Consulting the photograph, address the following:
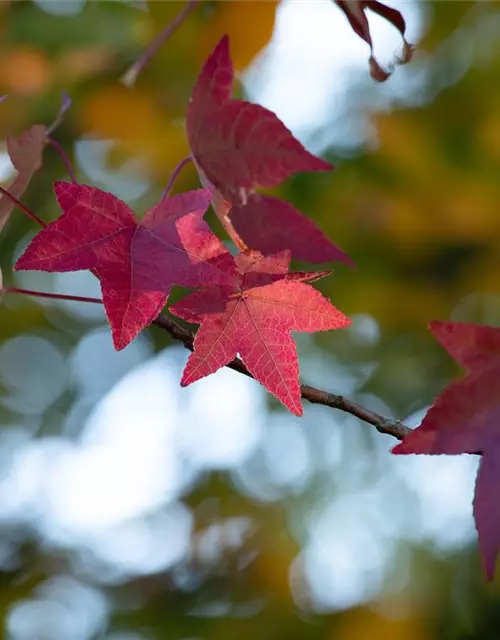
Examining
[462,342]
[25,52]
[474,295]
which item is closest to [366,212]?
[474,295]

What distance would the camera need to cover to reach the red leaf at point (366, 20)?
0.70m

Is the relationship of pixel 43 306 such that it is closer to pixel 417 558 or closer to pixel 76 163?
pixel 76 163

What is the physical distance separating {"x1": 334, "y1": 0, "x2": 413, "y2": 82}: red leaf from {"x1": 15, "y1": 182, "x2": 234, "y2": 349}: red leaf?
22 cm

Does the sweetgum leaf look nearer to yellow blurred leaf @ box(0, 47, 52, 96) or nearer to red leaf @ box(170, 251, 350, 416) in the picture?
red leaf @ box(170, 251, 350, 416)

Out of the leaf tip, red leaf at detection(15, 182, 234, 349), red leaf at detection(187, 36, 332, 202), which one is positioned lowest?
red leaf at detection(15, 182, 234, 349)

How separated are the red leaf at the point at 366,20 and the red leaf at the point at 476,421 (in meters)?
0.29

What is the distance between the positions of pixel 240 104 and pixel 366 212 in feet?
5.36

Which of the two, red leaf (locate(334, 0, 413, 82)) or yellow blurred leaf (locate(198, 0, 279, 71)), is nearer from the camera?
red leaf (locate(334, 0, 413, 82))

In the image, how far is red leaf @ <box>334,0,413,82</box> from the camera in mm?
700

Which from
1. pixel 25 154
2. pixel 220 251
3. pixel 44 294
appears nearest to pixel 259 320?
pixel 220 251

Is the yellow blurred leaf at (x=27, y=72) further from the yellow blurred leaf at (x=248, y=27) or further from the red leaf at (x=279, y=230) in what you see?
the red leaf at (x=279, y=230)

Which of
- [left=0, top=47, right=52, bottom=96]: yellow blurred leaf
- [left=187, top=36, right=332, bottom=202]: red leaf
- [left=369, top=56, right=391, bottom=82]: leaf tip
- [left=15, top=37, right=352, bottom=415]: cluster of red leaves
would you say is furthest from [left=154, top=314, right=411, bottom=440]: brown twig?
[left=0, top=47, right=52, bottom=96]: yellow blurred leaf

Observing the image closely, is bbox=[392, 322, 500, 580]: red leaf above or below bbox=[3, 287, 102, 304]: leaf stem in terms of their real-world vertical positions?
below

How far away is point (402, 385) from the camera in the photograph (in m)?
2.60
